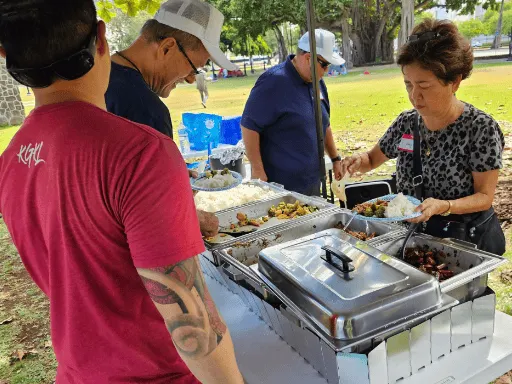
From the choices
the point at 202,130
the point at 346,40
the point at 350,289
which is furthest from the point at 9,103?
the point at 346,40

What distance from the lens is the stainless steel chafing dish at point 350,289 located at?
0.93 m

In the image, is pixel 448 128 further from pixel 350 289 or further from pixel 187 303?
pixel 187 303

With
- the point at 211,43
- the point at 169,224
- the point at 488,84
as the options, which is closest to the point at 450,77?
the point at 211,43

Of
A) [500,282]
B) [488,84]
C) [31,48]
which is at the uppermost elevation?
[31,48]

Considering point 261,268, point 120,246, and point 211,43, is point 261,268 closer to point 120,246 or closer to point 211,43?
point 120,246

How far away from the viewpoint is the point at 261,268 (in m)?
1.25

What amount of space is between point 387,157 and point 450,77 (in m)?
0.56

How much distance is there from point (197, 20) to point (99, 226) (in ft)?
4.06

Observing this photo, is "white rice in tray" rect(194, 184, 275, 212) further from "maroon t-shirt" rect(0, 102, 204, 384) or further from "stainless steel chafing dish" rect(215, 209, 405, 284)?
"maroon t-shirt" rect(0, 102, 204, 384)

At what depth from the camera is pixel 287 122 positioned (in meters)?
2.75

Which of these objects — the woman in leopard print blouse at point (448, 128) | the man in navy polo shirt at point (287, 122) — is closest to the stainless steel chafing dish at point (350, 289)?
the woman in leopard print blouse at point (448, 128)

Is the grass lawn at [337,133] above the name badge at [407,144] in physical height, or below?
below

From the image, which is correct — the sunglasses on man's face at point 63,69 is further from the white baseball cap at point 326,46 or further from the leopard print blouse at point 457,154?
the white baseball cap at point 326,46

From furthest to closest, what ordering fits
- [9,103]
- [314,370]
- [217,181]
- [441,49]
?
[9,103], [217,181], [441,49], [314,370]
